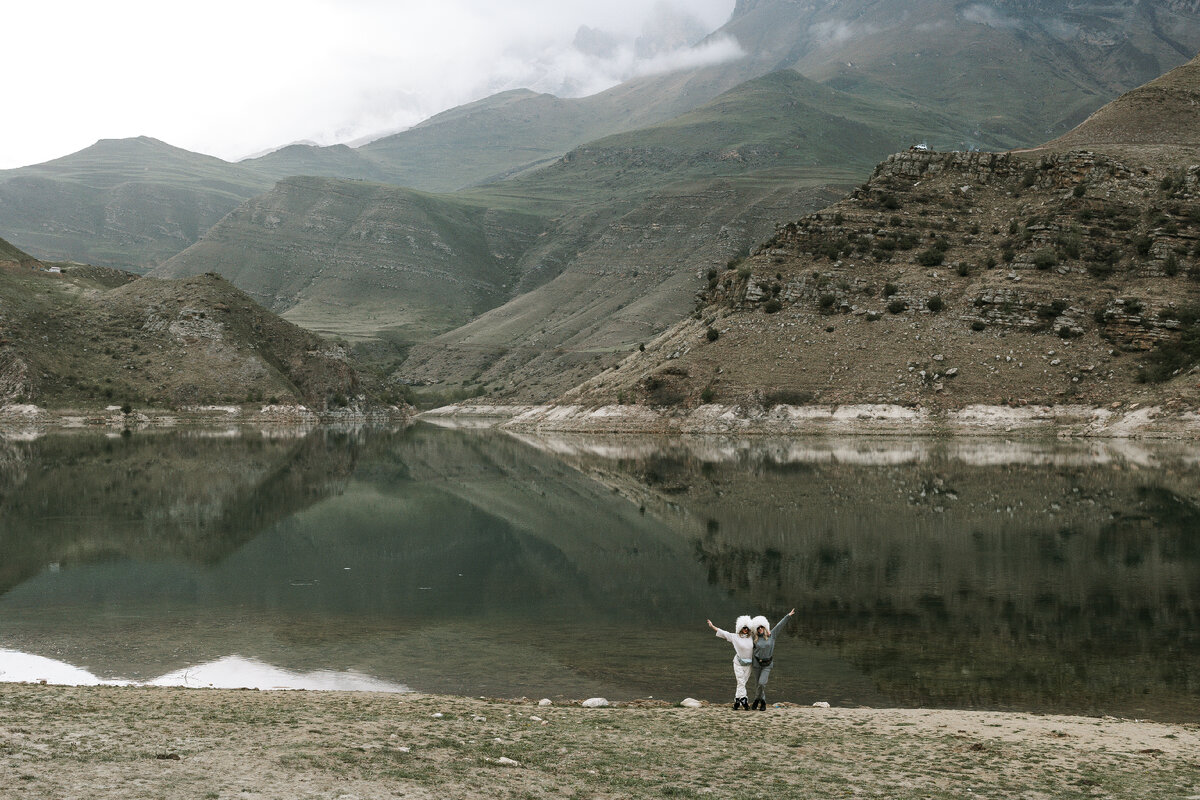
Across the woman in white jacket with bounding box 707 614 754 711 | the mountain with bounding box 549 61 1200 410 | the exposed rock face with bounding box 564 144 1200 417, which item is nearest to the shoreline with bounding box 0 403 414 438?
the mountain with bounding box 549 61 1200 410

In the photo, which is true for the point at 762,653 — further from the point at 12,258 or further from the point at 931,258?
the point at 12,258

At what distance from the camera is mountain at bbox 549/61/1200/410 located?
271 ft

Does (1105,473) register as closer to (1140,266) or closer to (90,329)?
(1140,266)

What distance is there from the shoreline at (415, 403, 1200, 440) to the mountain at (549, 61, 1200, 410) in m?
0.96

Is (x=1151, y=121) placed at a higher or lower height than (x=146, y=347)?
higher

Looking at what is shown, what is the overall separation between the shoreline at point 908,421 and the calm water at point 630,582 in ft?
65.8

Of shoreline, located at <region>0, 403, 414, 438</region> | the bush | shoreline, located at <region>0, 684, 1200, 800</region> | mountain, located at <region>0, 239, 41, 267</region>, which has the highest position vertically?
mountain, located at <region>0, 239, 41, 267</region>

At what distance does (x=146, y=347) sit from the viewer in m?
128

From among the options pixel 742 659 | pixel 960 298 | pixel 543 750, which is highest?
pixel 960 298

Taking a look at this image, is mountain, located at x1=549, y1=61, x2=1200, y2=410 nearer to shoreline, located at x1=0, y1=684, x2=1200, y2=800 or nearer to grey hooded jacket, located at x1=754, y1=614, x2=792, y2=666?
grey hooded jacket, located at x1=754, y1=614, x2=792, y2=666

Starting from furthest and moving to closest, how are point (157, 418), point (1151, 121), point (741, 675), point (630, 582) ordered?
point (157, 418) < point (1151, 121) < point (630, 582) < point (741, 675)

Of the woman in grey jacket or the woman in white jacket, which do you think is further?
the woman in grey jacket

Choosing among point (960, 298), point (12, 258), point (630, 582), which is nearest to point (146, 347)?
point (12, 258)

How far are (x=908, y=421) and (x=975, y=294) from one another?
1771cm
